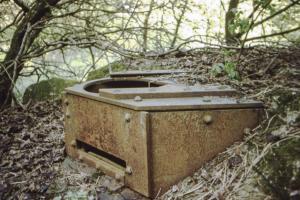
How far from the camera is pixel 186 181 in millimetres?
2375

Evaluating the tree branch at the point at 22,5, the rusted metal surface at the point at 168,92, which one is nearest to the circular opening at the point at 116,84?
the rusted metal surface at the point at 168,92

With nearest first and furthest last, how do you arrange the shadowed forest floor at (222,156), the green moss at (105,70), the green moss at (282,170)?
the green moss at (282,170) < the shadowed forest floor at (222,156) < the green moss at (105,70)

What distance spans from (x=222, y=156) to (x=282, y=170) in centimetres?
55

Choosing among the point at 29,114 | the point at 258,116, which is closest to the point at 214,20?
the point at 29,114

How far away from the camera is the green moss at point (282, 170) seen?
5.90 feet

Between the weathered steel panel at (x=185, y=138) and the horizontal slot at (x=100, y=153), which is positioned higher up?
the weathered steel panel at (x=185, y=138)

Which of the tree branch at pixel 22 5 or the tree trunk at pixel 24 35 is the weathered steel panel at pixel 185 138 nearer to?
the tree trunk at pixel 24 35

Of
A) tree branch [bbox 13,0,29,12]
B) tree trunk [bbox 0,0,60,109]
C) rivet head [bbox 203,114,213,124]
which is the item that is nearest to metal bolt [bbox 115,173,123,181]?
rivet head [bbox 203,114,213,124]

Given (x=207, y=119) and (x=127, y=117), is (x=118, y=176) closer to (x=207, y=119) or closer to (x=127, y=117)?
(x=127, y=117)

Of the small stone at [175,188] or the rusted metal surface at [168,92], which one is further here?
the rusted metal surface at [168,92]

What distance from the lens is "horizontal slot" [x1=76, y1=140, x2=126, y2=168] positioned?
→ 9.02 feet

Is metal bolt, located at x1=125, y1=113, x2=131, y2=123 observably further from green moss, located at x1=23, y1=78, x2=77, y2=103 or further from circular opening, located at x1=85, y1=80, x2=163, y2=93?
green moss, located at x1=23, y1=78, x2=77, y2=103

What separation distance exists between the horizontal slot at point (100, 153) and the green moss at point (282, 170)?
1.04 metres

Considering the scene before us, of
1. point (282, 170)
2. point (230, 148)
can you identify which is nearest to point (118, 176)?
point (230, 148)
